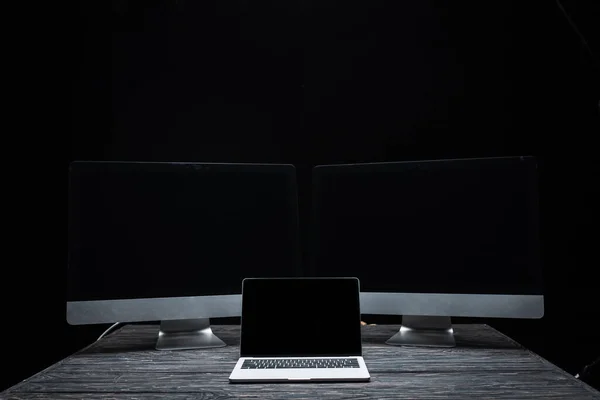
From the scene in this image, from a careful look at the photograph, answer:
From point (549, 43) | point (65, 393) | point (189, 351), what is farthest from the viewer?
point (549, 43)

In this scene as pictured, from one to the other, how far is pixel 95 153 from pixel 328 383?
1239 mm

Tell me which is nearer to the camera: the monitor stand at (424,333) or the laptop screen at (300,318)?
the laptop screen at (300,318)

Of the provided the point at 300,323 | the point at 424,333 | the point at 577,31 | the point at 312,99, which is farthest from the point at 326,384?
the point at 577,31

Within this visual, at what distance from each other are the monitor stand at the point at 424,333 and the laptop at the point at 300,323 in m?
0.22

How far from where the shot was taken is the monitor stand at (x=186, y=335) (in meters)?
1.44

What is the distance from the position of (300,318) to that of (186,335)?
381 millimetres

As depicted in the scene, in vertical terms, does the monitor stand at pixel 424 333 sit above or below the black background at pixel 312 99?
below

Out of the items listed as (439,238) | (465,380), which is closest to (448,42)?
(439,238)

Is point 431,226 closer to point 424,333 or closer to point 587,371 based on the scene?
point 424,333

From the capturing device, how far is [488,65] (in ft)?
6.07

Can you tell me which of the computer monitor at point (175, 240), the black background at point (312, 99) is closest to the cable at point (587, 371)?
the black background at point (312, 99)

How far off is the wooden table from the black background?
0.52 m

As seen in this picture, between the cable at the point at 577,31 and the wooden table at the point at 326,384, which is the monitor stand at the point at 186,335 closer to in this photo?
the wooden table at the point at 326,384

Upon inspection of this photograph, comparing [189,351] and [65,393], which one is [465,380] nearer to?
[189,351]
